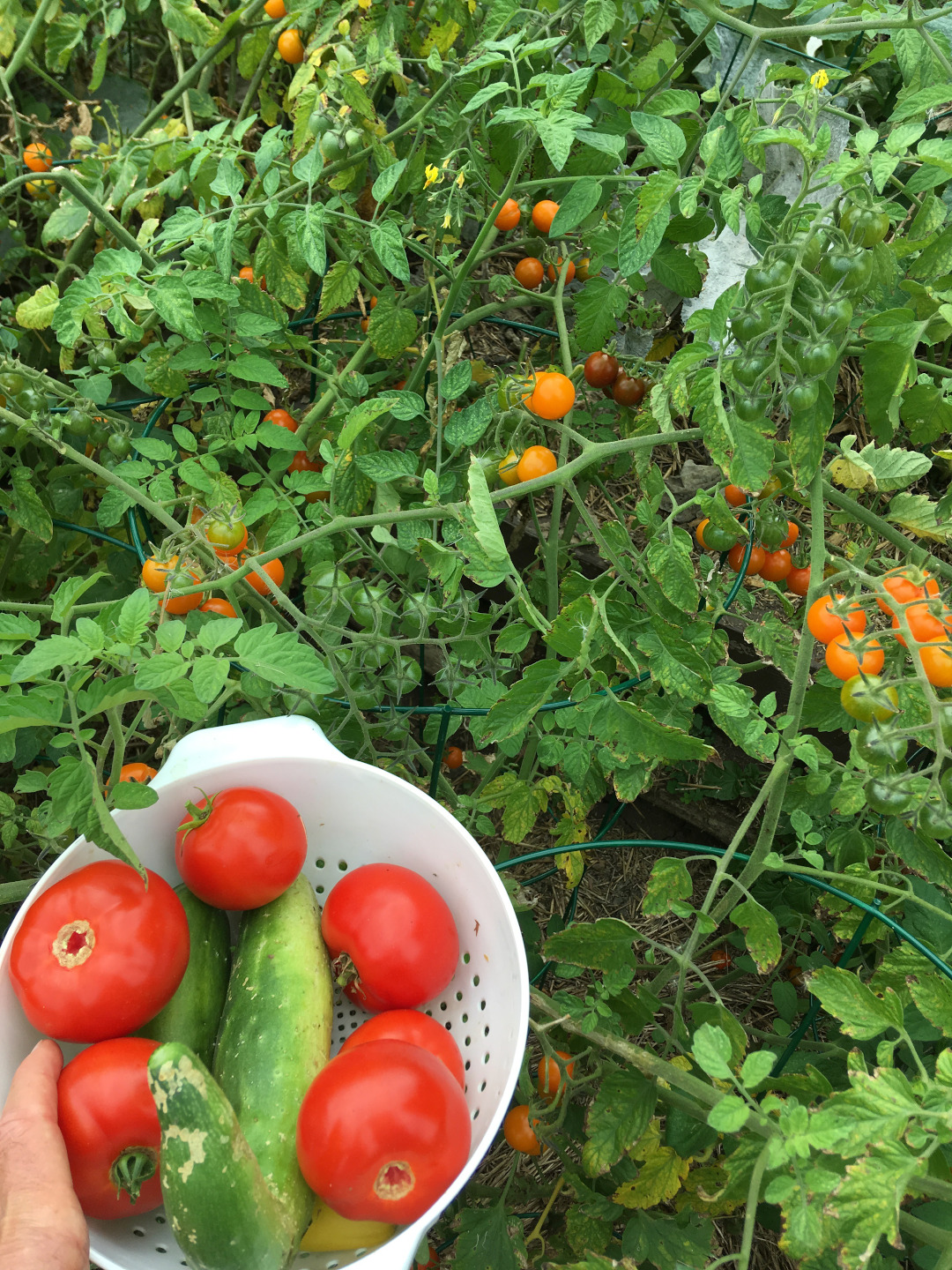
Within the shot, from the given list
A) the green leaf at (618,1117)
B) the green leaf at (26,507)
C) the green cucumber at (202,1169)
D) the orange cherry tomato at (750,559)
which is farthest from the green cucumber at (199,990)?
the orange cherry tomato at (750,559)

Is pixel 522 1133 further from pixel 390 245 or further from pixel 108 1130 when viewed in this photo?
pixel 390 245

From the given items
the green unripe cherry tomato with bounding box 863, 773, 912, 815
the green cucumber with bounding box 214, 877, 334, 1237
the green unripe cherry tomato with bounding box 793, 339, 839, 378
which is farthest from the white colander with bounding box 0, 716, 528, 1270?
the green unripe cherry tomato with bounding box 793, 339, 839, 378

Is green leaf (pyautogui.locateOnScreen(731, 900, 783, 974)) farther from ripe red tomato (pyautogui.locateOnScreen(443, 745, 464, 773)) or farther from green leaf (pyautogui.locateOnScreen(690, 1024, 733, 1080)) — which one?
ripe red tomato (pyautogui.locateOnScreen(443, 745, 464, 773))

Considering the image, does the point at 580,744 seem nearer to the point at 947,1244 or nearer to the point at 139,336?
the point at 947,1244

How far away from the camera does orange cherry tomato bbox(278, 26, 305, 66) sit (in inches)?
66.4

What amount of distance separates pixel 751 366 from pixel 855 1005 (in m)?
0.63

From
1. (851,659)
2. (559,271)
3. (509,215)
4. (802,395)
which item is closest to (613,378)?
(559,271)

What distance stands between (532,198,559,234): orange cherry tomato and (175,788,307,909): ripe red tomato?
1057mm

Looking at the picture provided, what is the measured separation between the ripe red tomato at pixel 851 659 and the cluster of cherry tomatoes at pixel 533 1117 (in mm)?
631

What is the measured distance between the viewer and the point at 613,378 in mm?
1571

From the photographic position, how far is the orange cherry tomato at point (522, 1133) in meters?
1.24

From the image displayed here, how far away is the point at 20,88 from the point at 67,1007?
247 cm

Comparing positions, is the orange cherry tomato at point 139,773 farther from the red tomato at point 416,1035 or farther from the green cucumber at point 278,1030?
the red tomato at point 416,1035

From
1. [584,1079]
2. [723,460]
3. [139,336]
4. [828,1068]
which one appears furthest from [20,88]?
[828,1068]
